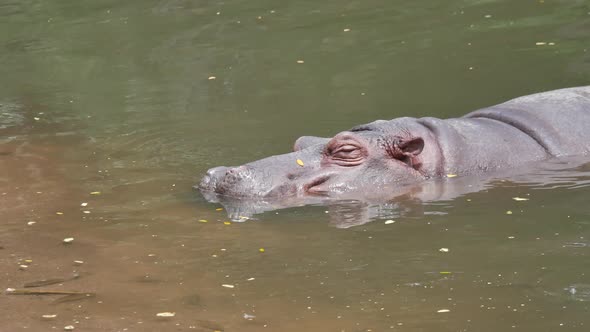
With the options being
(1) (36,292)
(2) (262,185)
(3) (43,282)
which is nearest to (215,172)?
(2) (262,185)

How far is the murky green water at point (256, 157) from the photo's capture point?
22.4 feet

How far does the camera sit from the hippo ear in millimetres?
9570

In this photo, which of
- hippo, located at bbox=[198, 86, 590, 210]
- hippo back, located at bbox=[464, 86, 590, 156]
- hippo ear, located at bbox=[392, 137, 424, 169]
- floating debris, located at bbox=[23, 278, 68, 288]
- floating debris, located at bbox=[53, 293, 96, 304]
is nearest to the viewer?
floating debris, located at bbox=[53, 293, 96, 304]

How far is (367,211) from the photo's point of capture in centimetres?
887

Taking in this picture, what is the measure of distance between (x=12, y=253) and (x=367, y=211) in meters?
2.61

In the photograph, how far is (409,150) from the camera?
9.66 metres

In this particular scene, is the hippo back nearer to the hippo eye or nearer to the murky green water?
the murky green water

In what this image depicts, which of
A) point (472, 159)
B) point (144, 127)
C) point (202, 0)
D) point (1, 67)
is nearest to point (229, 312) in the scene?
point (472, 159)

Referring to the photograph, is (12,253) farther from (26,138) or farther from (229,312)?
(26,138)

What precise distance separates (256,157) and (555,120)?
108 inches

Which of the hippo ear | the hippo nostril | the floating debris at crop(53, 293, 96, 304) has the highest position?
the hippo ear

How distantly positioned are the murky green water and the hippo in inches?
16.4

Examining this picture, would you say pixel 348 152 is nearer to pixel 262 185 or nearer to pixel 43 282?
pixel 262 185

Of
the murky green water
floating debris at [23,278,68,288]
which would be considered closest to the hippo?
the murky green water
